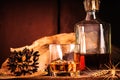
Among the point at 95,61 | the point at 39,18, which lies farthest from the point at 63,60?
the point at 39,18

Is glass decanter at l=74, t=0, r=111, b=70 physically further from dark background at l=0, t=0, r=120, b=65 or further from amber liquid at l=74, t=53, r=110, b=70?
dark background at l=0, t=0, r=120, b=65

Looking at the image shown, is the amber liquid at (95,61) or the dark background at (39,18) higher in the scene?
the dark background at (39,18)

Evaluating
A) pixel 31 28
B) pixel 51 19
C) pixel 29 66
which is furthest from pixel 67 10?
pixel 29 66

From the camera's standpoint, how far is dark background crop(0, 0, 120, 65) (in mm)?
1296

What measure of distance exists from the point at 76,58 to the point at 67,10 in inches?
14.0

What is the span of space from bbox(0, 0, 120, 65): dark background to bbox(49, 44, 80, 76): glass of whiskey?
1.04 ft

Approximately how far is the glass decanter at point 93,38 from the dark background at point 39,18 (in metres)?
0.18

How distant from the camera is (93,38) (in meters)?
1.14

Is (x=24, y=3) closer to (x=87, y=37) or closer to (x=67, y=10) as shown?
(x=67, y=10)

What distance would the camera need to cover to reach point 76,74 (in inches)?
37.0

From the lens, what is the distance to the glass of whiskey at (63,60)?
94 cm

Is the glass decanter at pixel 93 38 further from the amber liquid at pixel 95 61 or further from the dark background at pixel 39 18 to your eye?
the dark background at pixel 39 18

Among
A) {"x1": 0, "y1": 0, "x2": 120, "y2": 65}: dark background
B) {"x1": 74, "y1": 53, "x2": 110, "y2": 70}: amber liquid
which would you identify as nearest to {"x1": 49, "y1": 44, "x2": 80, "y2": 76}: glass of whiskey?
{"x1": 74, "y1": 53, "x2": 110, "y2": 70}: amber liquid

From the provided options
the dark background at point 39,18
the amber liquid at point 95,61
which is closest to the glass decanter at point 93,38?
the amber liquid at point 95,61
